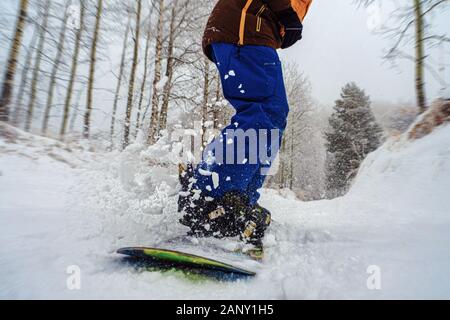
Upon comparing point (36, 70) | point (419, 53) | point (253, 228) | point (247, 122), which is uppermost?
point (419, 53)

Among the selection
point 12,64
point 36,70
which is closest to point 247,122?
point 36,70

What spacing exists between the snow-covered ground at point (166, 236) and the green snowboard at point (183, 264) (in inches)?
2.0

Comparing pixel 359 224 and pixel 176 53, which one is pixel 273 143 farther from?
pixel 176 53

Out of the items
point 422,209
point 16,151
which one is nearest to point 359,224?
point 422,209

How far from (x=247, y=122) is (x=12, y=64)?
14.2 ft

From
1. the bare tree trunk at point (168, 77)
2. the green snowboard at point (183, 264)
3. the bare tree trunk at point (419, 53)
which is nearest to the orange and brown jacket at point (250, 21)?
the green snowboard at point (183, 264)

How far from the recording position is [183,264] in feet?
3.42

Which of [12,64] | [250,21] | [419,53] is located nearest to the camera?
[250,21]

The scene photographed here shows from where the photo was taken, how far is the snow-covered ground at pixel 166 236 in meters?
0.88

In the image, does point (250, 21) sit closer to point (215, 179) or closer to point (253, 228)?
point (215, 179)

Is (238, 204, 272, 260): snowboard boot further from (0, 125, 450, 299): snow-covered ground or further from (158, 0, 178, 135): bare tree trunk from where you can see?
(158, 0, 178, 135): bare tree trunk

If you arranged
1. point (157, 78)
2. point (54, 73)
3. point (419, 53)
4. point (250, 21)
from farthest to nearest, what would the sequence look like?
point (157, 78), point (419, 53), point (54, 73), point (250, 21)

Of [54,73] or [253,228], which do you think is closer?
[253,228]

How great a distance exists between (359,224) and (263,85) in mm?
1023
